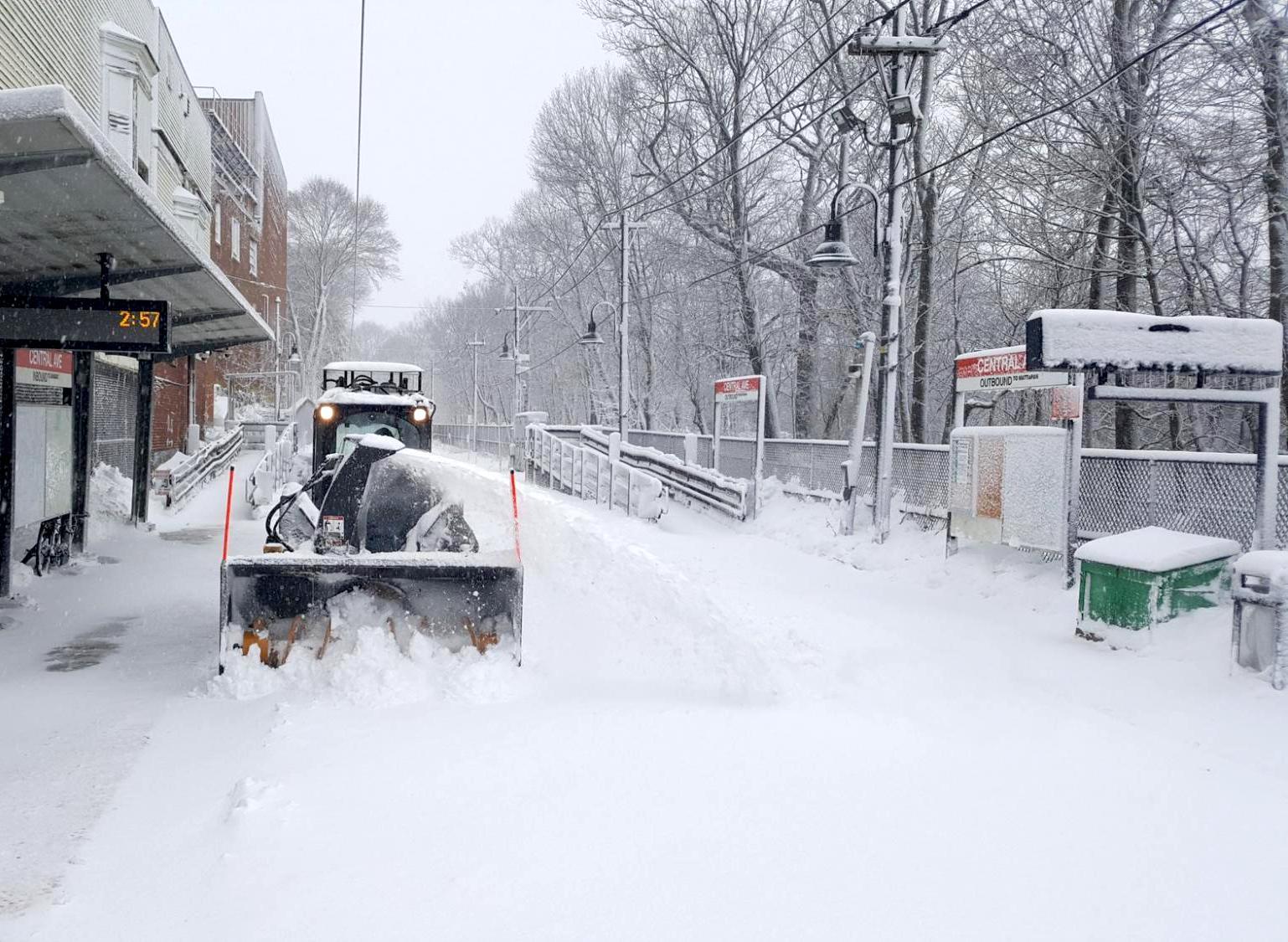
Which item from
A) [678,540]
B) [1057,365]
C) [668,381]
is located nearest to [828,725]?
[1057,365]

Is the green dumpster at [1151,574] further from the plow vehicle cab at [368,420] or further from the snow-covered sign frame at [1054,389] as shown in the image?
the plow vehicle cab at [368,420]

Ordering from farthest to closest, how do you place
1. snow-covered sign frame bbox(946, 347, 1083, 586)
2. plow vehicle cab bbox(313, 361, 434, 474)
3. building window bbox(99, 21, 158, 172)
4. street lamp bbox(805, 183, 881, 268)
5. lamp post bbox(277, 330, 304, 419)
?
lamp post bbox(277, 330, 304, 419), building window bbox(99, 21, 158, 172), street lamp bbox(805, 183, 881, 268), plow vehicle cab bbox(313, 361, 434, 474), snow-covered sign frame bbox(946, 347, 1083, 586)

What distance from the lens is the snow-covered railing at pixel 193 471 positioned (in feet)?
67.2

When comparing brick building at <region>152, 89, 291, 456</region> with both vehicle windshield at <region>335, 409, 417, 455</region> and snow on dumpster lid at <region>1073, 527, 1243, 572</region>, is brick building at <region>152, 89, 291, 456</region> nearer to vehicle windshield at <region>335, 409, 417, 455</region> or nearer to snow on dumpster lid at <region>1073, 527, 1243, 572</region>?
vehicle windshield at <region>335, 409, 417, 455</region>

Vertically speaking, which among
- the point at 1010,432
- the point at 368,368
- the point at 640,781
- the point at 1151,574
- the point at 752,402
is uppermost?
the point at 368,368

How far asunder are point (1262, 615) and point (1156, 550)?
1283mm

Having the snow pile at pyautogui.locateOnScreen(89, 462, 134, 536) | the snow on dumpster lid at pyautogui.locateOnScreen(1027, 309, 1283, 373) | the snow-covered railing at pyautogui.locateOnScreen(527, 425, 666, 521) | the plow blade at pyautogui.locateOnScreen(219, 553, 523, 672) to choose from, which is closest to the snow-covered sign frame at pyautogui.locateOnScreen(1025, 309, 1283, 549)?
the snow on dumpster lid at pyautogui.locateOnScreen(1027, 309, 1283, 373)

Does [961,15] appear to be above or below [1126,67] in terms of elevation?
above

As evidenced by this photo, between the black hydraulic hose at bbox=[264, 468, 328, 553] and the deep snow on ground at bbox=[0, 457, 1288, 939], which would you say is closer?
the deep snow on ground at bbox=[0, 457, 1288, 939]

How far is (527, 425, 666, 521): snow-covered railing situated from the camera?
1888cm

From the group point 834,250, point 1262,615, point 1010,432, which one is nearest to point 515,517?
point 1262,615

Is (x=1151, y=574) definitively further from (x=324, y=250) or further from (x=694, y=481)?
(x=324, y=250)

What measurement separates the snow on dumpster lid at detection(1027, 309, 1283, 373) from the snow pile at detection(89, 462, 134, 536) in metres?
13.8

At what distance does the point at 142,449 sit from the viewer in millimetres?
17000
